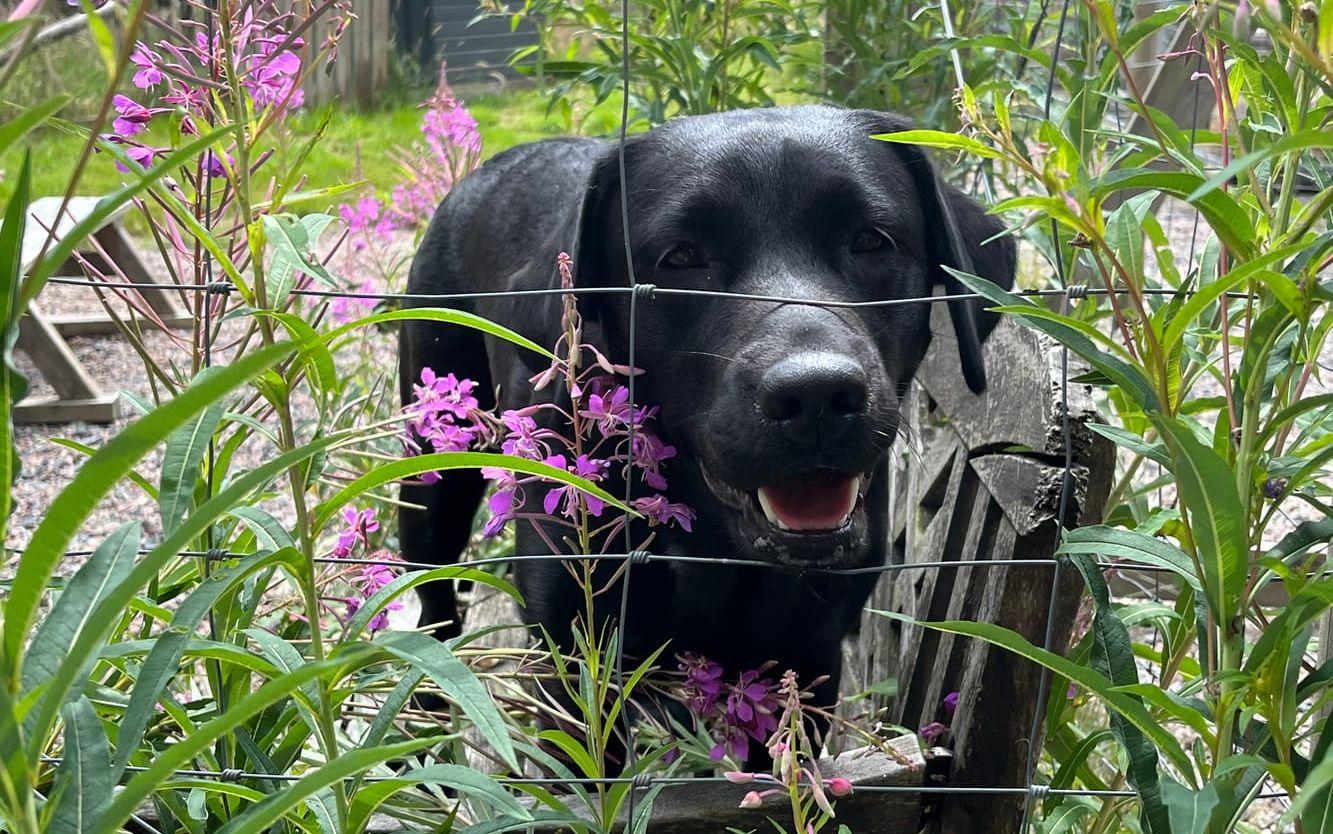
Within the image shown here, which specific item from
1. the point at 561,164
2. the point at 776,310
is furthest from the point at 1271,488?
the point at 561,164

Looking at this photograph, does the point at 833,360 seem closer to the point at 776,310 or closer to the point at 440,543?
the point at 776,310

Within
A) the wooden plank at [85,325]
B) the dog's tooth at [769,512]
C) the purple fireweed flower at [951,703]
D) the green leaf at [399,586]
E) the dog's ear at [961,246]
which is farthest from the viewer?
the wooden plank at [85,325]

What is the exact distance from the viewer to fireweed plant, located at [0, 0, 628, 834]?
899 millimetres

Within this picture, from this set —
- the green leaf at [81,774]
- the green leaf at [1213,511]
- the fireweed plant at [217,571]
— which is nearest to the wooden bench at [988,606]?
the green leaf at [1213,511]

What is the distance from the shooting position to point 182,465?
118cm

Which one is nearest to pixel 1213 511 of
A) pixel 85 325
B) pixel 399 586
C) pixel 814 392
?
pixel 814 392

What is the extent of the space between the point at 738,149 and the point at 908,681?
101cm

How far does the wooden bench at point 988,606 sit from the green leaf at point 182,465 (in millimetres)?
868

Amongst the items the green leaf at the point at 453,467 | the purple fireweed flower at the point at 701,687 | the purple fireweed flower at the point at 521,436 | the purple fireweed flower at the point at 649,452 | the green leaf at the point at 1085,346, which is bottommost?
the purple fireweed flower at the point at 701,687

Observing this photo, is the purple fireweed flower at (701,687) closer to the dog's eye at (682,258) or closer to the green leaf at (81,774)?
the dog's eye at (682,258)

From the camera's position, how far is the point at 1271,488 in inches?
55.2

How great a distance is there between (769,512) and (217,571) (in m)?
0.85

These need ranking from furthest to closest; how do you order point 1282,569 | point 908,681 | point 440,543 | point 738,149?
point 440,543
point 908,681
point 738,149
point 1282,569

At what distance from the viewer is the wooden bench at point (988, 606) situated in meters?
1.79
